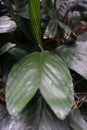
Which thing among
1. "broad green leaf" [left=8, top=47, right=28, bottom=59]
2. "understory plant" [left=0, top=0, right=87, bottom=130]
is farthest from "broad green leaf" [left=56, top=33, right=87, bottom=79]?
"broad green leaf" [left=8, top=47, right=28, bottom=59]

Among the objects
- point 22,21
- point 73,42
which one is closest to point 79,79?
point 73,42

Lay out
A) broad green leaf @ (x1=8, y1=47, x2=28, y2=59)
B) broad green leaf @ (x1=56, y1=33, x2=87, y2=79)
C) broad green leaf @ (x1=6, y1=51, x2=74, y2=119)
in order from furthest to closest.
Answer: broad green leaf @ (x1=8, y1=47, x2=28, y2=59) < broad green leaf @ (x1=56, y1=33, x2=87, y2=79) < broad green leaf @ (x1=6, y1=51, x2=74, y2=119)

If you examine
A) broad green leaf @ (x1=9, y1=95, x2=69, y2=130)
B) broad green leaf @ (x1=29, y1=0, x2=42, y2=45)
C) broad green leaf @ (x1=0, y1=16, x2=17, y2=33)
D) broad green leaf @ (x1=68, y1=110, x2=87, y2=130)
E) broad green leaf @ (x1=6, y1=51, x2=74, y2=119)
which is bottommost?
broad green leaf @ (x1=68, y1=110, x2=87, y2=130)

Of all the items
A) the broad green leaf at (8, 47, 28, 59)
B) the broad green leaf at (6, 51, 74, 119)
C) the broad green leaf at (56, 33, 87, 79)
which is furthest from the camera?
the broad green leaf at (8, 47, 28, 59)

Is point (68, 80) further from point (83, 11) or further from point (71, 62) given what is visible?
point (83, 11)

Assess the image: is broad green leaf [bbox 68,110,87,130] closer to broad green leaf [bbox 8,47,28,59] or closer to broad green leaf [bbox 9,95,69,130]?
broad green leaf [bbox 9,95,69,130]

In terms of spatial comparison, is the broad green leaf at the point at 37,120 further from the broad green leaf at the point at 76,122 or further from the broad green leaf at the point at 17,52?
the broad green leaf at the point at 17,52
